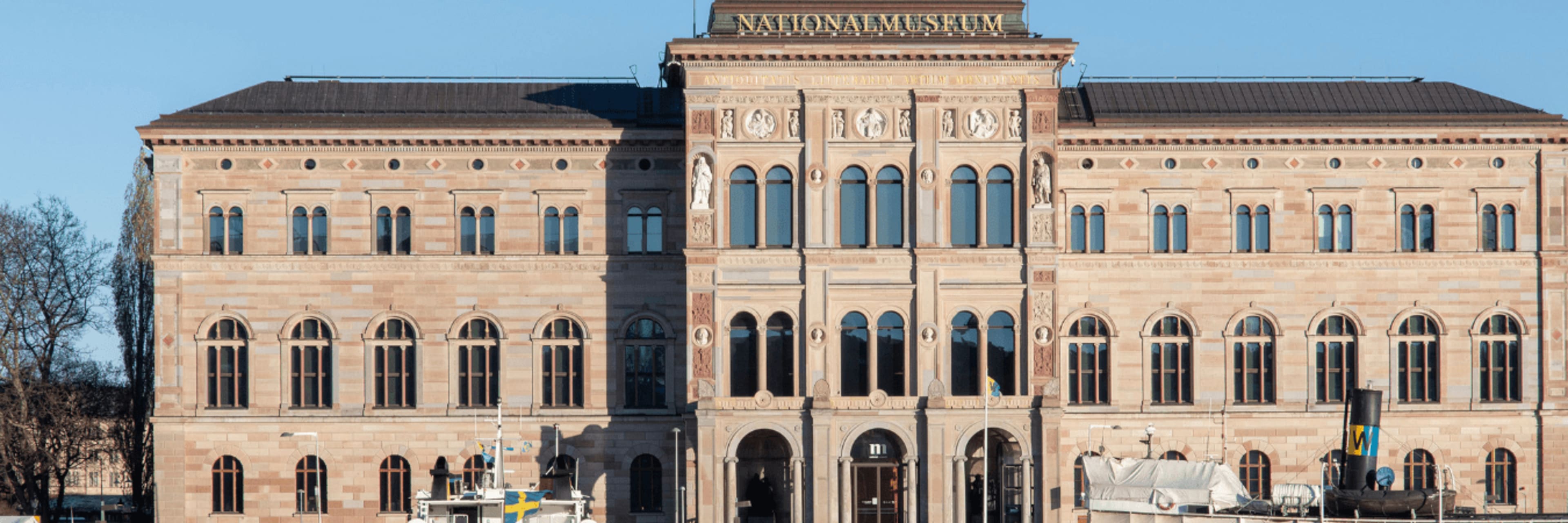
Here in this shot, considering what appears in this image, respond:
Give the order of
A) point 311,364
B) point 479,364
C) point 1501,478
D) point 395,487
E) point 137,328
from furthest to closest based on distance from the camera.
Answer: point 137,328
point 1501,478
point 479,364
point 311,364
point 395,487

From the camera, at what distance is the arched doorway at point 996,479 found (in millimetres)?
63469

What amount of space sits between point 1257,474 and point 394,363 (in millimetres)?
29691

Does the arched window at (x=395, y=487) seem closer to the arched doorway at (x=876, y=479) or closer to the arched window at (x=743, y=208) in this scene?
the arched window at (x=743, y=208)

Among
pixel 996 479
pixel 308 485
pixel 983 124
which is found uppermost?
pixel 983 124

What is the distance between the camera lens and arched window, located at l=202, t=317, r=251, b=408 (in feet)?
217

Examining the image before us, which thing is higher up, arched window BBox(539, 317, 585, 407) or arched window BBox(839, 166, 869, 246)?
arched window BBox(839, 166, 869, 246)

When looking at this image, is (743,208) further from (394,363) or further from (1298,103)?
(1298,103)

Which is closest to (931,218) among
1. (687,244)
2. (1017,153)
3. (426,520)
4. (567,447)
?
(1017,153)

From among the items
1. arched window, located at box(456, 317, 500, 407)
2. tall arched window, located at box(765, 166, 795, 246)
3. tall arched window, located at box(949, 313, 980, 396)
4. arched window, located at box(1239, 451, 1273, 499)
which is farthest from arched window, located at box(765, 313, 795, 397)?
arched window, located at box(1239, 451, 1273, 499)

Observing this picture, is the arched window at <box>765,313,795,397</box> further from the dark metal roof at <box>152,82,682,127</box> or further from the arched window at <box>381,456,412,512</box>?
the arched window at <box>381,456,412,512</box>

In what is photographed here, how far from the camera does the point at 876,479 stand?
64.7 m

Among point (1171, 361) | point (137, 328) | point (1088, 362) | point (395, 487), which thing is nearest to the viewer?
point (395, 487)

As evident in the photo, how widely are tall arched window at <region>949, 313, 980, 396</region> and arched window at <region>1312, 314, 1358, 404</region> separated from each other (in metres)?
12.6

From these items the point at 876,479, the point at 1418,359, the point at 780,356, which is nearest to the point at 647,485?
the point at 780,356
